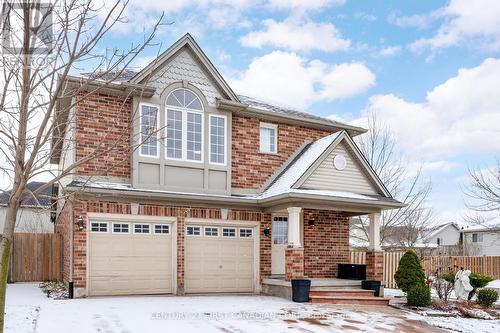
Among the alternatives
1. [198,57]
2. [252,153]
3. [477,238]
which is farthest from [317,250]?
[477,238]

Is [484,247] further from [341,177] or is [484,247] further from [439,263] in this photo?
[341,177]

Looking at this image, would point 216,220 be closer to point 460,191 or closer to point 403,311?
point 403,311

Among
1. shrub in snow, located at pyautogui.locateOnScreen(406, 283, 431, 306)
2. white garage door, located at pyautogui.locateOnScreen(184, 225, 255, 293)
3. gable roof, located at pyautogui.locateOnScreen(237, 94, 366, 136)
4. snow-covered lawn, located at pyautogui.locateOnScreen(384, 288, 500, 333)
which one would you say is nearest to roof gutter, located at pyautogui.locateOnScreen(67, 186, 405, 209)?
white garage door, located at pyautogui.locateOnScreen(184, 225, 255, 293)

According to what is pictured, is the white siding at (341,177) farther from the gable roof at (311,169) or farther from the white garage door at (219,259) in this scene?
the white garage door at (219,259)

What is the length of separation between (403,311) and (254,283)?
4.70 m

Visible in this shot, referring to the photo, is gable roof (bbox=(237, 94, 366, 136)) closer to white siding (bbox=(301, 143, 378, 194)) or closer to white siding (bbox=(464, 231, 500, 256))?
white siding (bbox=(301, 143, 378, 194))

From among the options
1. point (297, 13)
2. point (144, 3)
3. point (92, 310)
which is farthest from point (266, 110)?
point (144, 3)

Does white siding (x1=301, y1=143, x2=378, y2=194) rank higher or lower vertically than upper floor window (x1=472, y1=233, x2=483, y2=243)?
higher

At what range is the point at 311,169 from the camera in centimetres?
1470

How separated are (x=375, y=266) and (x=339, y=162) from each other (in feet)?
11.2

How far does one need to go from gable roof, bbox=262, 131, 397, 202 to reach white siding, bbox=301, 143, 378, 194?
0.16 m

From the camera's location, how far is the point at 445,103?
22.5 metres

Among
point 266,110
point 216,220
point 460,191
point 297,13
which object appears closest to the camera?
point 297,13

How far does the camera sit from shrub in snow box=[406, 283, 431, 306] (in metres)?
13.4
